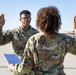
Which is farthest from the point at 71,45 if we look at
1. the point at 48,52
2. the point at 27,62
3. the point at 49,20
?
the point at 27,62

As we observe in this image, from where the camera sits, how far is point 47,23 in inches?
129

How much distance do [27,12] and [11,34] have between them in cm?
46

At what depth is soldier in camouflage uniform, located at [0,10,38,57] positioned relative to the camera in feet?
15.8

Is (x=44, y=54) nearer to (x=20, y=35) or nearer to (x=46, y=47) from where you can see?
(x=46, y=47)

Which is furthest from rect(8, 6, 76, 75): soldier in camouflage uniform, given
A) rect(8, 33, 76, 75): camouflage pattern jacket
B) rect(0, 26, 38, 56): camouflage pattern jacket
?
rect(0, 26, 38, 56): camouflage pattern jacket

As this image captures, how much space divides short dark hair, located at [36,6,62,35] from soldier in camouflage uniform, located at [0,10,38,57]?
1.50 metres

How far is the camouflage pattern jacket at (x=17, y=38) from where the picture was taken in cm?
481

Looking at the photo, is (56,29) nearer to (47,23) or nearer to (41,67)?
(47,23)

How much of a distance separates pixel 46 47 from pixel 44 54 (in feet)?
0.27

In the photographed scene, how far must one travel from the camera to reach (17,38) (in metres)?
4.84

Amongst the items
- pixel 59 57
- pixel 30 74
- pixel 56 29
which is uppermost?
pixel 56 29

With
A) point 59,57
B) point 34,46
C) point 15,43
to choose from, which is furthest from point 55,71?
point 15,43

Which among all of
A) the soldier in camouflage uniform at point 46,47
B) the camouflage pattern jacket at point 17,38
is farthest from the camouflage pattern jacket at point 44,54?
the camouflage pattern jacket at point 17,38

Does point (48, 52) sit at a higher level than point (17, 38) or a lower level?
higher
